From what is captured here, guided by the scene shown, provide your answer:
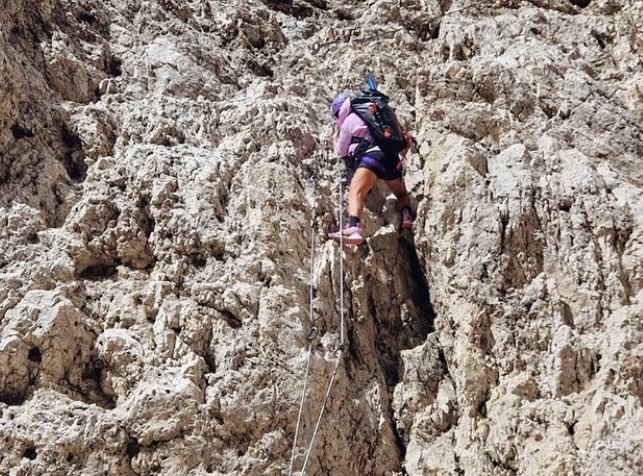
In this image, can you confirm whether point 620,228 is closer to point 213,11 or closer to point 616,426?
point 616,426

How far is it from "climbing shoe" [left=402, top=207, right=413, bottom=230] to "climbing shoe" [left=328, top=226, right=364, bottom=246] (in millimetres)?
497

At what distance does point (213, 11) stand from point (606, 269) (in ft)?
15.9

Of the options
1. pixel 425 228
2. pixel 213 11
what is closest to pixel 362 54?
pixel 213 11

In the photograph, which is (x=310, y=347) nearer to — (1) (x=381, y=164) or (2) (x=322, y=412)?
(2) (x=322, y=412)

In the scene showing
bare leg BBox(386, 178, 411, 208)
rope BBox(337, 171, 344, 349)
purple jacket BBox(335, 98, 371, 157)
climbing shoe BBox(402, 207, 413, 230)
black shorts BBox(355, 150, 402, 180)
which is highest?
purple jacket BBox(335, 98, 371, 157)

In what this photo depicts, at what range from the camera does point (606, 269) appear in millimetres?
6070

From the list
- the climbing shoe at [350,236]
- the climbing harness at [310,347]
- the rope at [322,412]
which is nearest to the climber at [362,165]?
the climbing shoe at [350,236]

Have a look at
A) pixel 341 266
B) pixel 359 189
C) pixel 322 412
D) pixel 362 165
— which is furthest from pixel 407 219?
pixel 322 412

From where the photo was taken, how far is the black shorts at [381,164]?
6.80m

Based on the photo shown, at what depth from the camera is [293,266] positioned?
6172 mm

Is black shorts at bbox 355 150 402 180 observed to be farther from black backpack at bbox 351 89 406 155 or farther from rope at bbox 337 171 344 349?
rope at bbox 337 171 344 349

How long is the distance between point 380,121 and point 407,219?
Answer: 2.93 ft

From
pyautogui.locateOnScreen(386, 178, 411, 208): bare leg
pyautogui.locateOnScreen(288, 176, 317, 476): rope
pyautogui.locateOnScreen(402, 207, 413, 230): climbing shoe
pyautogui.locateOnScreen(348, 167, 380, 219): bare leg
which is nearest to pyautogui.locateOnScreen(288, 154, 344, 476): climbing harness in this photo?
pyautogui.locateOnScreen(288, 176, 317, 476): rope

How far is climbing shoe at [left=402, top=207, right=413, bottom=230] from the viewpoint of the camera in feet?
22.2
